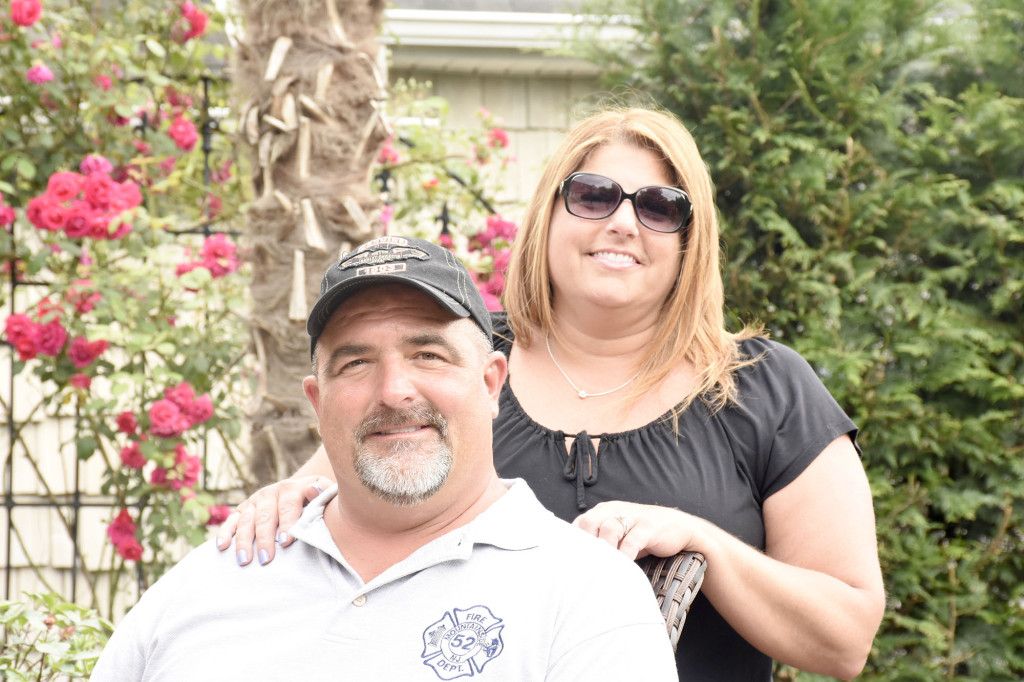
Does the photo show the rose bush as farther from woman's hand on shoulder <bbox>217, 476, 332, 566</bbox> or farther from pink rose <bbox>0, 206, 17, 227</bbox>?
woman's hand on shoulder <bbox>217, 476, 332, 566</bbox>

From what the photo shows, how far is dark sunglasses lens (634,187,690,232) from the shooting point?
7.67 ft

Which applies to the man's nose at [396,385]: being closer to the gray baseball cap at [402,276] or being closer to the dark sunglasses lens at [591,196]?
the gray baseball cap at [402,276]

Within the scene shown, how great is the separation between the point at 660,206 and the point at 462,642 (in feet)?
3.58

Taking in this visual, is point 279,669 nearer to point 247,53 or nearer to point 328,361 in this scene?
point 328,361

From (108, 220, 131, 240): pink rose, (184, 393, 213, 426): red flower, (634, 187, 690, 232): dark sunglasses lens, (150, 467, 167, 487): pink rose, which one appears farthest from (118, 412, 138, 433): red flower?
(634, 187, 690, 232): dark sunglasses lens

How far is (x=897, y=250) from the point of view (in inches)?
164

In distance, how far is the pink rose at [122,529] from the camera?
4.10 metres

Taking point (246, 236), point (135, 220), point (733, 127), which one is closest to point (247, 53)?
point (246, 236)

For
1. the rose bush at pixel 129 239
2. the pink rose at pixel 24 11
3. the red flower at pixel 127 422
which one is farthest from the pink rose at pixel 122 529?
the pink rose at pixel 24 11

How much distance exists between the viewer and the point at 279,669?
183 centimetres

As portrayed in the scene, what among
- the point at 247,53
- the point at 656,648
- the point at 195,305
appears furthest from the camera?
the point at 195,305

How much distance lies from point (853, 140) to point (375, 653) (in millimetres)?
3087

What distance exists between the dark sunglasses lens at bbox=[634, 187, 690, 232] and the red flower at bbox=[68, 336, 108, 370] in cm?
246

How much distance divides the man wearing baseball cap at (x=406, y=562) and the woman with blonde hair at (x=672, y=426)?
0.08 m
